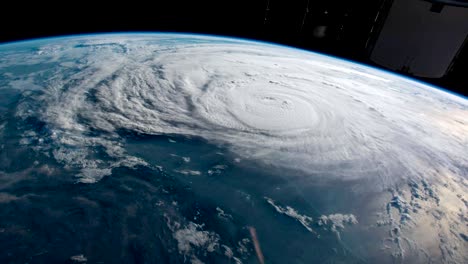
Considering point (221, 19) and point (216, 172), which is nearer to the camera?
point (216, 172)

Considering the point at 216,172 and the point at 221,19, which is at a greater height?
the point at 221,19

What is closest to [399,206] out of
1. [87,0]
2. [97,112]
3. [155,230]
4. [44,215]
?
[155,230]

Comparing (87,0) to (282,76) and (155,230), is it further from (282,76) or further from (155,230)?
(155,230)

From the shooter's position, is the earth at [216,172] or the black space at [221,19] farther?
the black space at [221,19]

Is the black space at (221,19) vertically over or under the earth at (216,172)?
over

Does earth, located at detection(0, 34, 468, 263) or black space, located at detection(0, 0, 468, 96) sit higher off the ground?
black space, located at detection(0, 0, 468, 96)
